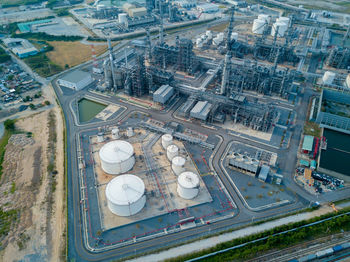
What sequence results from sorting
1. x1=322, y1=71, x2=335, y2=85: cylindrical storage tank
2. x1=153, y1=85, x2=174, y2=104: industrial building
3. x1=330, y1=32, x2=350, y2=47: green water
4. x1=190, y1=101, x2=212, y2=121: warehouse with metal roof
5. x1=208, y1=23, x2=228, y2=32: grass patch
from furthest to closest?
x1=208, y1=23, x2=228, y2=32: grass patch → x1=330, y1=32, x2=350, y2=47: green water → x1=322, y1=71, x2=335, y2=85: cylindrical storage tank → x1=153, y1=85, x2=174, y2=104: industrial building → x1=190, y1=101, x2=212, y2=121: warehouse with metal roof

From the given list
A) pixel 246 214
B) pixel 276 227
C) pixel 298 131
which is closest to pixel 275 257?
pixel 276 227

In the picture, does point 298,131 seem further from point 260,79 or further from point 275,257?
point 275,257

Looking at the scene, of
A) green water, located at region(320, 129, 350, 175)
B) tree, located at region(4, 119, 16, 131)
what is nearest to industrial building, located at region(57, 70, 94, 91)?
tree, located at region(4, 119, 16, 131)

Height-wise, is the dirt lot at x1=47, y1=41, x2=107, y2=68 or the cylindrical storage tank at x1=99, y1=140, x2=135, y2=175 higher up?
the dirt lot at x1=47, y1=41, x2=107, y2=68

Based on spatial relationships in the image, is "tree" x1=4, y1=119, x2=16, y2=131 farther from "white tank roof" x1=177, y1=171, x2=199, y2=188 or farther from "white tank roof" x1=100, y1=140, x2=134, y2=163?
"white tank roof" x1=177, y1=171, x2=199, y2=188

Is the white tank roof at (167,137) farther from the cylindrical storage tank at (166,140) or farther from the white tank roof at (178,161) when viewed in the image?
the white tank roof at (178,161)

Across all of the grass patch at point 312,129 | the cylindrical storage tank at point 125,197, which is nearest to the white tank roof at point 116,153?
the cylindrical storage tank at point 125,197

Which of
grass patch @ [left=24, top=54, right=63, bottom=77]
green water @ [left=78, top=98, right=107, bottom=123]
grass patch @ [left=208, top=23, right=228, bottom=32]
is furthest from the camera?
grass patch @ [left=208, top=23, right=228, bottom=32]
